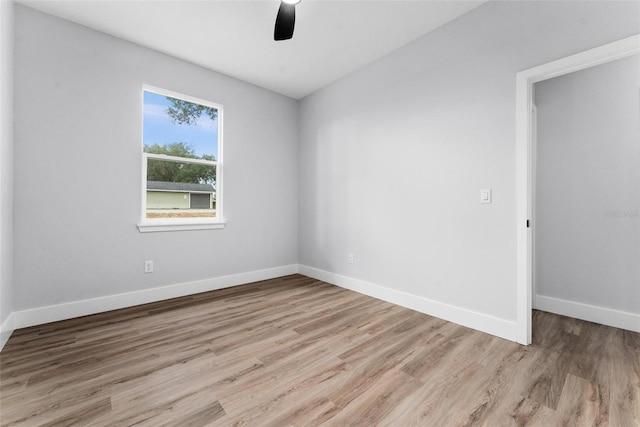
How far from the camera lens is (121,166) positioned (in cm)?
288

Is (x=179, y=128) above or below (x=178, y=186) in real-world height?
above

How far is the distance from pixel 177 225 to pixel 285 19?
8.05ft

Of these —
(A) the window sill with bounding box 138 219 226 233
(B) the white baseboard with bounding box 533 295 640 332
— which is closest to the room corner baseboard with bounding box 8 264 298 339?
(A) the window sill with bounding box 138 219 226 233

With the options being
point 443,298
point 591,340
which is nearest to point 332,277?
point 443,298

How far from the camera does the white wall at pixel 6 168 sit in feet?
6.70

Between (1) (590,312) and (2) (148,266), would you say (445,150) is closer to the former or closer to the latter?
(1) (590,312)

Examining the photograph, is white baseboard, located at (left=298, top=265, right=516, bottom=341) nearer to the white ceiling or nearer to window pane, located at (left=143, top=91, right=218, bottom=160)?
window pane, located at (left=143, top=91, right=218, bottom=160)

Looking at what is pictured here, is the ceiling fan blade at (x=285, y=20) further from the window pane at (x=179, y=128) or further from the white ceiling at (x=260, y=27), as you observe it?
the window pane at (x=179, y=128)

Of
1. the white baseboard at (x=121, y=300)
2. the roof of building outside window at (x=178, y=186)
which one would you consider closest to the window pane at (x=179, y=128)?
the roof of building outside window at (x=178, y=186)

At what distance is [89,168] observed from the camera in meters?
2.70

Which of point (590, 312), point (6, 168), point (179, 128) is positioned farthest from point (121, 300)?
point (590, 312)

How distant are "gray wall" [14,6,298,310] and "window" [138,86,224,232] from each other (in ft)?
0.35

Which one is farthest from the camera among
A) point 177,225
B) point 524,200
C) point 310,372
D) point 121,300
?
point 177,225

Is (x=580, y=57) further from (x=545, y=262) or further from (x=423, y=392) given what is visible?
(x=423, y=392)
